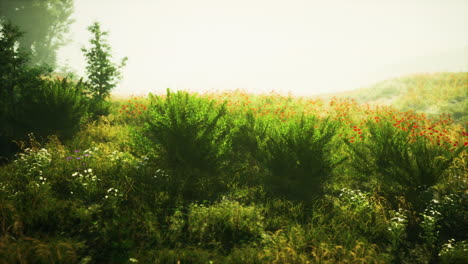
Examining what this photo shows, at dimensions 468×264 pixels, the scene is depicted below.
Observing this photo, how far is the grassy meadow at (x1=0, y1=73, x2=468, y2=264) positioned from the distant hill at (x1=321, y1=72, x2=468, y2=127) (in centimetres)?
693

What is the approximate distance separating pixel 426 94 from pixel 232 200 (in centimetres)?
1432

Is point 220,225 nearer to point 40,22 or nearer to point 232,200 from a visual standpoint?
point 232,200

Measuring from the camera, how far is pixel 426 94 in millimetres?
13039

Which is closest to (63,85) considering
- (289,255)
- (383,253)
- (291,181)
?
(291,181)

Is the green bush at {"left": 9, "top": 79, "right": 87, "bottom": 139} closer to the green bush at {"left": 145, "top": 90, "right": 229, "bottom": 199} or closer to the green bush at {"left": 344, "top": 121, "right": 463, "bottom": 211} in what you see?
the green bush at {"left": 145, "top": 90, "right": 229, "bottom": 199}

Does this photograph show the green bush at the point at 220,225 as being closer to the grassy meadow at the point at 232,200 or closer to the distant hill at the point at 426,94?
the grassy meadow at the point at 232,200

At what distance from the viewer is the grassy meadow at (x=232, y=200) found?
9.17 ft

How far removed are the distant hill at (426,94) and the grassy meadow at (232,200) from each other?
22.7 ft

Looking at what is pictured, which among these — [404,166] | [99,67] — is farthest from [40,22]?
[404,166]

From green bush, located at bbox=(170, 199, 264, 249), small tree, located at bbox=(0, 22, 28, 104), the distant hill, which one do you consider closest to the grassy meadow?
green bush, located at bbox=(170, 199, 264, 249)

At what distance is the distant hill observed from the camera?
35.3 ft

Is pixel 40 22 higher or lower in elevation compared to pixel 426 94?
higher

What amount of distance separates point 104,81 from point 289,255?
833 centimetres

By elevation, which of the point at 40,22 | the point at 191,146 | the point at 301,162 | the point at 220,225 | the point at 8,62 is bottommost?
the point at 220,225
